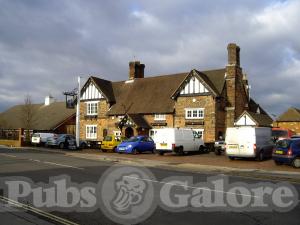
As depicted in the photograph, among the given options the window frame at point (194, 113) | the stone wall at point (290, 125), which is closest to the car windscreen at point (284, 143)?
the window frame at point (194, 113)

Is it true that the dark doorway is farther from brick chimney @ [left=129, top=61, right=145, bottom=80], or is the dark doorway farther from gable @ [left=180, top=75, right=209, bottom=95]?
brick chimney @ [left=129, top=61, right=145, bottom=80]

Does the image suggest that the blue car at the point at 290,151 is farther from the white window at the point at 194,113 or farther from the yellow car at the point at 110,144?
the white window at the point at 194,113

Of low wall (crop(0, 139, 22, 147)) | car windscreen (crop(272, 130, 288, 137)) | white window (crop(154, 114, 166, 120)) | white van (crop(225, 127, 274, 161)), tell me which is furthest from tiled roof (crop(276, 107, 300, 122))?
low wall (crop(0, 139, 22, 147))

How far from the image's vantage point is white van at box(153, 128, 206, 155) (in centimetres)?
3158

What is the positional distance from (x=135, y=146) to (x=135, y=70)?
23.2 metres

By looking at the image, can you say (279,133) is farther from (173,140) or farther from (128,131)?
(128,131)

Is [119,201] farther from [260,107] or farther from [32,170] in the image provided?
[260,107]

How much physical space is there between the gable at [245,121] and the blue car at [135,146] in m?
13.5

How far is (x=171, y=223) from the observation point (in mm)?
8312

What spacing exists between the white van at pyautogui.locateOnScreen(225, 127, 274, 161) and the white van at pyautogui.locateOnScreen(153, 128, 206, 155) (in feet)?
18.7

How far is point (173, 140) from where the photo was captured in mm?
31562

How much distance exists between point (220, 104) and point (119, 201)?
1336 inches

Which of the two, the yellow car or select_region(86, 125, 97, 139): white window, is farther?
select_region(86, 125, 97, 139): white window

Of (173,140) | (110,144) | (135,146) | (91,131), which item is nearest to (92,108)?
(91,131)
